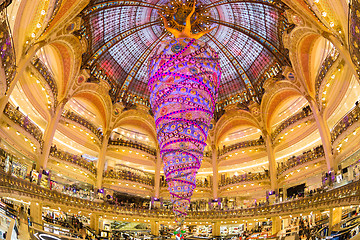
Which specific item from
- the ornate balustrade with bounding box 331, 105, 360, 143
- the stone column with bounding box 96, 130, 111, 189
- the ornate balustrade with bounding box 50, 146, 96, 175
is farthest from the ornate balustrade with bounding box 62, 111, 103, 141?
the ornate balustrade with bounding box 331, 105, 360, 143

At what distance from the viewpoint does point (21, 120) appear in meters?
21.9

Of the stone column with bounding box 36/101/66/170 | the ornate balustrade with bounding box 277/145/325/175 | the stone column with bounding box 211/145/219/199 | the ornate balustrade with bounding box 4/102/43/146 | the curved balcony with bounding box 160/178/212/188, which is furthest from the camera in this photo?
the curved balcony with bounding box 160/178/212/188

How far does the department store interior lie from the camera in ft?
52.1

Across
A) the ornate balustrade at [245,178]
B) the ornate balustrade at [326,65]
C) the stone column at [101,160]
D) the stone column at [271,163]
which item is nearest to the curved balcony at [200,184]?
the ornate balustrade at [245,178]

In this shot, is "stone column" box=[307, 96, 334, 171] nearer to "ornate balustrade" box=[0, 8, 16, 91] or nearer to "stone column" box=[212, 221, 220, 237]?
"stone column" box=[212, 221, 220, 237]

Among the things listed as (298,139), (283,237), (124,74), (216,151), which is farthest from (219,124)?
(283,237)

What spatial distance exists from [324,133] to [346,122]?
2.40 metres

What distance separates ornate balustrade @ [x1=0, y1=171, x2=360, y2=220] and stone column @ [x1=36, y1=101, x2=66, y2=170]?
2220 millimetres

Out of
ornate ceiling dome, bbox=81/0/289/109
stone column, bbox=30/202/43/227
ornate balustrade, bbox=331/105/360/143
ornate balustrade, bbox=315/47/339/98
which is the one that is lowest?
stone column, bbox=30/202/43/227

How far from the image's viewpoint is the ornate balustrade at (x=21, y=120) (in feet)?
68.3

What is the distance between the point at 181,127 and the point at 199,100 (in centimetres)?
162

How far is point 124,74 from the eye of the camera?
99.7 feet

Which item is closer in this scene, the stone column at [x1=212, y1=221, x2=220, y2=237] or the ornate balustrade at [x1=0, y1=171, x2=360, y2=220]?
the ornate balustrade at [x1=0, y1=171, x2=360, y2=220]

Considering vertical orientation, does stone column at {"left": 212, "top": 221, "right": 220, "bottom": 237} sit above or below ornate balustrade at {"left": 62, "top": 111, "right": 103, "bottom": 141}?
below
